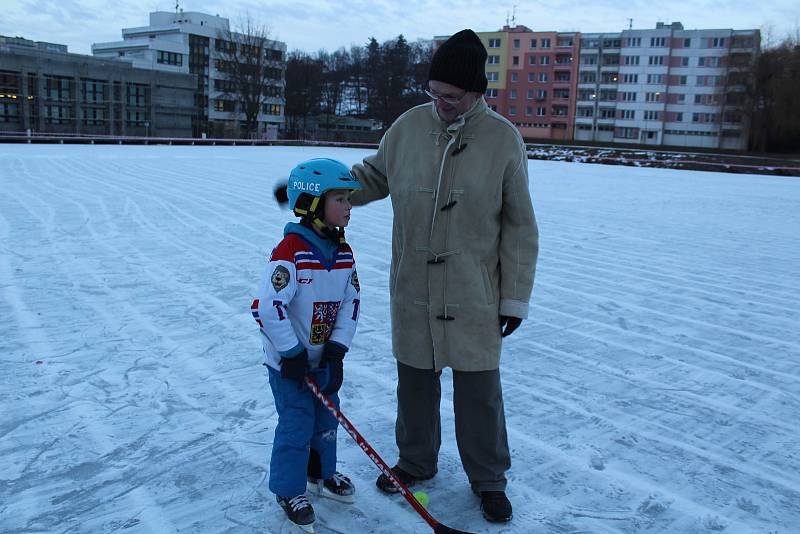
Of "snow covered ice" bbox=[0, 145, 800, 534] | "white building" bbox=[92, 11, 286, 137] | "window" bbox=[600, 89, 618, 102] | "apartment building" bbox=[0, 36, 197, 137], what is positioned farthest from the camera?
"window" bbox=[600, 89, 618, 102]

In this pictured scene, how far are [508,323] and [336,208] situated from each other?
84 centimetres

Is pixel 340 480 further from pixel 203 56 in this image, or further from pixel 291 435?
pixel 203 56

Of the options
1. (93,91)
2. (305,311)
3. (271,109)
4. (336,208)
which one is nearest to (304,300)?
(305,311)

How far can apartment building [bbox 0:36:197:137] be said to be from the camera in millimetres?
51812

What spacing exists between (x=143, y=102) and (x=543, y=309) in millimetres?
60449

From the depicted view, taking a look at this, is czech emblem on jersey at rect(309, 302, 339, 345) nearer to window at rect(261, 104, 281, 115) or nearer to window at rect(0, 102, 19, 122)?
window at rect(0, 102, 19, 122)

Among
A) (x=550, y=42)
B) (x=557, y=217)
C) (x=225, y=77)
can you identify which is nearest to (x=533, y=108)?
(x=550, y=42)

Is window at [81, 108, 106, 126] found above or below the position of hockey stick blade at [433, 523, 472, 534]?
above

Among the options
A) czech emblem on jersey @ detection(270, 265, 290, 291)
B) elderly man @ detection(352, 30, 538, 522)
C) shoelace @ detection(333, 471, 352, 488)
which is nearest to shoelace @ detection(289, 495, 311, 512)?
shoelace @ detection(333, 471, 352, 488)

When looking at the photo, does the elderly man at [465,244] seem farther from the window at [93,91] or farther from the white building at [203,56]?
the white building at [203,56]

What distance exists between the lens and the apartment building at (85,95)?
51.8 m

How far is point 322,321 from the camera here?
106 inches

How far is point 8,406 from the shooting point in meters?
3.68

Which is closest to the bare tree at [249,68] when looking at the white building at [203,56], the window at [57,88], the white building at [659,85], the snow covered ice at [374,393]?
the white building at [203,56]
